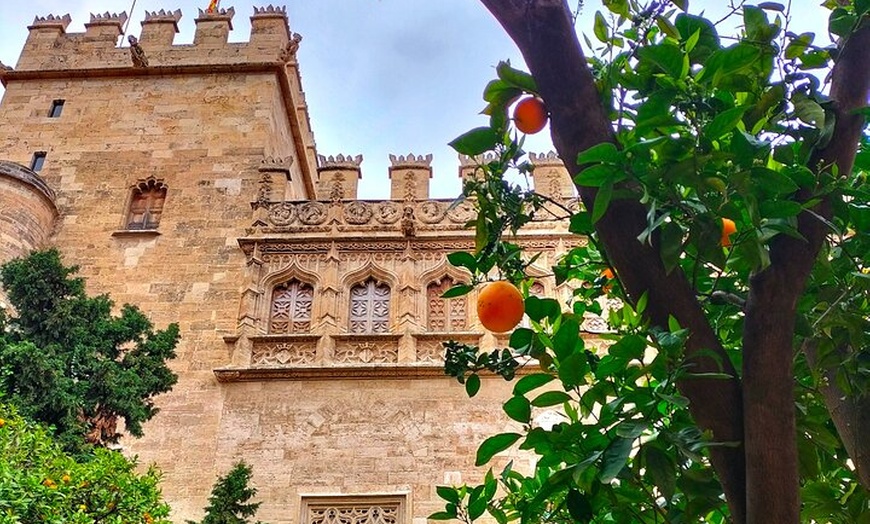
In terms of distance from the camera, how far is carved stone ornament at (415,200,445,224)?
10969 millimetres

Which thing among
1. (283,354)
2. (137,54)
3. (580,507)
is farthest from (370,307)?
(580,507)

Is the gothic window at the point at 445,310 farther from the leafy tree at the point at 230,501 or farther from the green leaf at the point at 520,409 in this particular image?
the green leaf at the point at 520,409

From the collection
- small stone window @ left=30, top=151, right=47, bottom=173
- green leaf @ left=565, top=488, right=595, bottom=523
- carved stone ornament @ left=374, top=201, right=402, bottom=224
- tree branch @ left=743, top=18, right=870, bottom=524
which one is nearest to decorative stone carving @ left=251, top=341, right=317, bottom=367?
carved stone ornament @ left=374, top=201, right=402, bottom=224

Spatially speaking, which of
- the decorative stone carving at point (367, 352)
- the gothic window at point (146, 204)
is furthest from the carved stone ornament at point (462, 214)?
the gothic window at point (146, 204)

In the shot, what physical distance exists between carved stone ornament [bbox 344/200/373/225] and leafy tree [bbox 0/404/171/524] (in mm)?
5648

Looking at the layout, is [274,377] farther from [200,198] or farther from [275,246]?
[200,198]

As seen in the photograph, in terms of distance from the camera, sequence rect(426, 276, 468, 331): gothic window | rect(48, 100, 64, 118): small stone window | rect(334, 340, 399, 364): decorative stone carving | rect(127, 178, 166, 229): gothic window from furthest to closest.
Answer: rect(48, 100, 64, 118): small stone window, rect(127, 178, 166, 229): gothic window, rect(426, 276, 468, 331): gothic window, rect(334, 340, 399, 364): decorative stone carving

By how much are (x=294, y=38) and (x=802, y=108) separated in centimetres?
1272

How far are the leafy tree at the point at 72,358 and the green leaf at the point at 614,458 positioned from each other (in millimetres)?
5378

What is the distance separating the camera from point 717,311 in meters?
2.89

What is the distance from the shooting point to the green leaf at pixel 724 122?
196cm

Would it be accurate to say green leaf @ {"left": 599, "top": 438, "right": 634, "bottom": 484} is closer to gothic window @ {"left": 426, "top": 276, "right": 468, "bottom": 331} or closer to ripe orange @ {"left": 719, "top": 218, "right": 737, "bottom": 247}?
ripe orange @ {"left": 719, "top": 218, "right": 737, "bottom": 247}

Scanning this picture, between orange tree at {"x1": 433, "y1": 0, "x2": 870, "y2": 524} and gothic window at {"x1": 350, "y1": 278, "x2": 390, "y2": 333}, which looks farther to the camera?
gothic window at {"x1": 350, "y1": 278, "x2": 390, "y2": 333}

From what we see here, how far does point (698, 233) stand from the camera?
2117 mm
